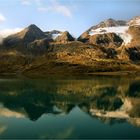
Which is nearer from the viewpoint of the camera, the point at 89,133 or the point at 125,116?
the point at 89,133

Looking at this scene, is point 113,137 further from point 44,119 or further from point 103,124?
point 44,119

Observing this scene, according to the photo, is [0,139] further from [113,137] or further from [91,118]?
[91,118]

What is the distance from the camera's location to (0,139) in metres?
41.9

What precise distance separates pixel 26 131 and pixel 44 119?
11.3m

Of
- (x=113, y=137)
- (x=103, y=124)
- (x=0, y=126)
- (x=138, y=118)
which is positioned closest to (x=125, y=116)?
(x=138, y=118)

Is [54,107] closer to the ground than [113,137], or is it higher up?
closer to the ground

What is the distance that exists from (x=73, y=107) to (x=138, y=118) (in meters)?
21.3

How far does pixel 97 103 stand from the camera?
82.6 metres

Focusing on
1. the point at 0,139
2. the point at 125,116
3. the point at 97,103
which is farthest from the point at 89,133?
the point at 97,103

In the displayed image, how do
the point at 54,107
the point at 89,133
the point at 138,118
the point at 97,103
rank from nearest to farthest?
the point at 89,133
the point at 138,118
the point at 54,107
the point at 97,103

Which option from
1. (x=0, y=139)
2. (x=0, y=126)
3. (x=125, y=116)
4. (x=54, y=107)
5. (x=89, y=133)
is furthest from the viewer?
(x=54, y=107)

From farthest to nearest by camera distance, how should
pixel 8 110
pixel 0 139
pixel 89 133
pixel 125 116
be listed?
pixel 8 110 → pixel 125 116 → pixel 89 133 → pixel 0 139

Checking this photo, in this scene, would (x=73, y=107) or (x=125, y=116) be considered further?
(x=73, y=107)

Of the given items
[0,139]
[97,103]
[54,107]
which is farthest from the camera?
[97,103]
